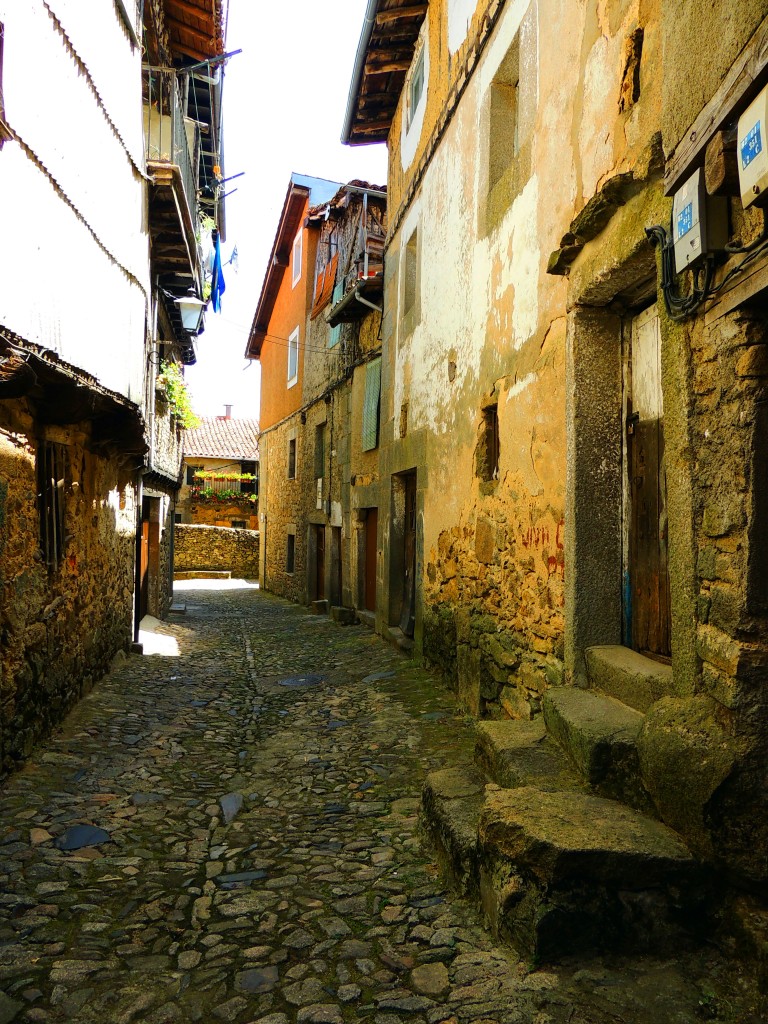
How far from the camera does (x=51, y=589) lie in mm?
5121

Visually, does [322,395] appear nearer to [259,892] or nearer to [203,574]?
[259,892]

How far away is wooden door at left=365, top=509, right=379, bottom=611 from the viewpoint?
1086cm

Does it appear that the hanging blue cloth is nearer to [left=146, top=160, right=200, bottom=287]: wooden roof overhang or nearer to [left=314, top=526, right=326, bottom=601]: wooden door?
[left=146, top=160, right=200, bottom=287]: wooden roof overhang

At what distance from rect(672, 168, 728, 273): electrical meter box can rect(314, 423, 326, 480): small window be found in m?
11.3

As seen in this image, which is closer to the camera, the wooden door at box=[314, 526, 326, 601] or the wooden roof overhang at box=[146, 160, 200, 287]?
the wooden roof overhang at box=[146, 160, 200, 287]

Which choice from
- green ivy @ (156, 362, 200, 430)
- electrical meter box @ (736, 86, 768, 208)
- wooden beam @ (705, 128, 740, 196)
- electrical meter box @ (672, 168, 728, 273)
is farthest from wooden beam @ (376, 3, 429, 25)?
electrical meter box @ (736, 86, 768, 208)

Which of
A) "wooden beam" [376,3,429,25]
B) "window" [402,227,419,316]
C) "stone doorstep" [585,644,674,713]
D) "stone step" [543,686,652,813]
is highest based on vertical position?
"wooden beam" [376,3,429,25]

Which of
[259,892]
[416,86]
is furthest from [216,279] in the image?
[259,892]

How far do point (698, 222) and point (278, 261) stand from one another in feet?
58.3

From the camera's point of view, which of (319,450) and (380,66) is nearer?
(380,66)

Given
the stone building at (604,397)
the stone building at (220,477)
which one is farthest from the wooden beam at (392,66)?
the stone building at (220,477)

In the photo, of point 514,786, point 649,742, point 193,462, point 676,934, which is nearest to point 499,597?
point 514,786

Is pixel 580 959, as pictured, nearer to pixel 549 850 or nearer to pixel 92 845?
pixel 549 850

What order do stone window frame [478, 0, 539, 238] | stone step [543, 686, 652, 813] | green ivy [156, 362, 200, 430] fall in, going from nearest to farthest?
stone step [543, 686, 652, 813] → stone window frame [478, 0, 539, 238] → green ivy [156, 362, 200, 430]
